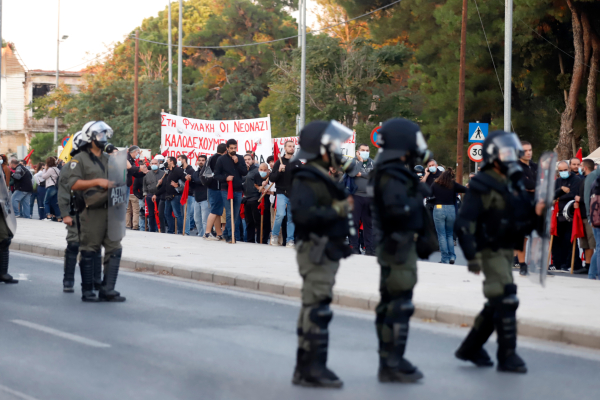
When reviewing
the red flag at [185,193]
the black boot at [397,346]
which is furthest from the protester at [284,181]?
the black boot at [397,346]

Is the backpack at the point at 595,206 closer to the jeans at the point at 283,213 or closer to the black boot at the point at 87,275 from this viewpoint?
the jeans at the point at 283,213

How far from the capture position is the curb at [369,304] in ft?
25.3

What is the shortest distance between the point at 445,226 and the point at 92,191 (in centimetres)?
704

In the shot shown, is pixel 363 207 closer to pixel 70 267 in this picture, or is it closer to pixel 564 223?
pixel 564 223

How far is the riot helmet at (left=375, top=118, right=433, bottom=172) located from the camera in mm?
5992

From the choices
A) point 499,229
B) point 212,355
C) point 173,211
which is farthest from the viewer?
point 173,211

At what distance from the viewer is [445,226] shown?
14.8 m

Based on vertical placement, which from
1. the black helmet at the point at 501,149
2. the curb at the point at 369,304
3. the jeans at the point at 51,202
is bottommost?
the curb at the point at 369,304

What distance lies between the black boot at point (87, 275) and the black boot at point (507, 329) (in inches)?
196

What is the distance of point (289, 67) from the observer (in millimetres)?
41875

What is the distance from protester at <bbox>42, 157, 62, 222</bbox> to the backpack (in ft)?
52.9

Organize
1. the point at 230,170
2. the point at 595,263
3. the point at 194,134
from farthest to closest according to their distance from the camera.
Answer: the point at 194,134
the point at 230,170
the point at 595,263

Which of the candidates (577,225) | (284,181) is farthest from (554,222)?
(284,181)

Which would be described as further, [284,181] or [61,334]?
[284,181]
